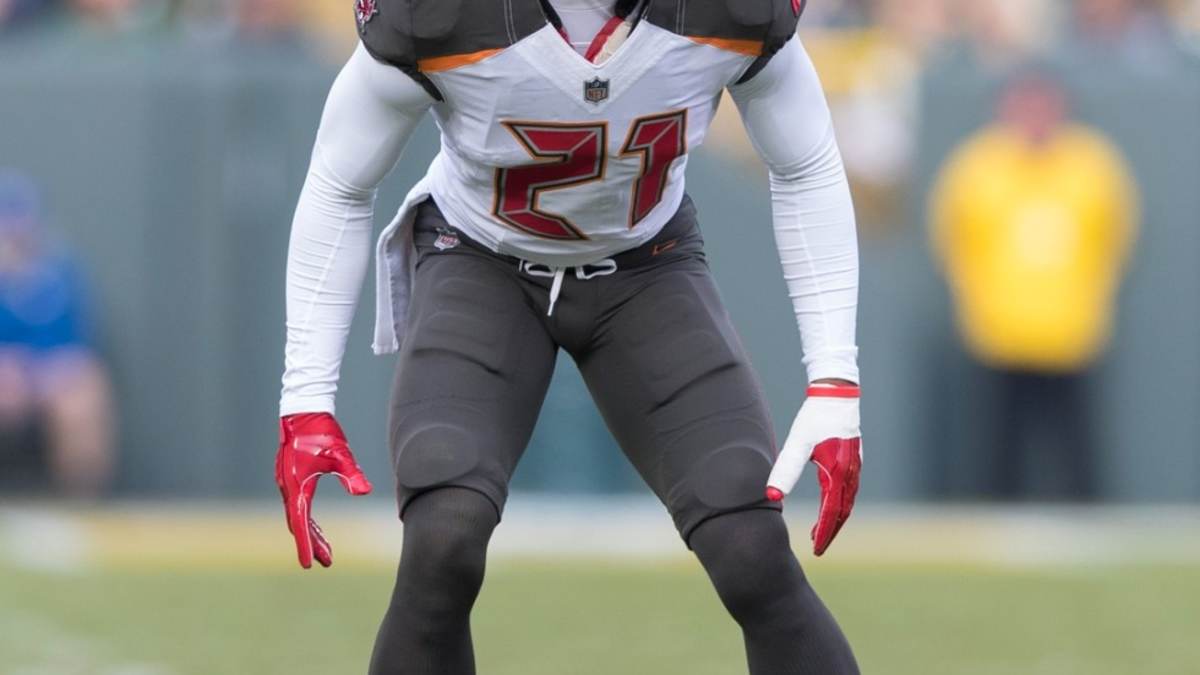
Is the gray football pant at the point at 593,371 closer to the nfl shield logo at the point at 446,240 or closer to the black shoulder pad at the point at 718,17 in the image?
the nfl shield logo at the point at 446,240

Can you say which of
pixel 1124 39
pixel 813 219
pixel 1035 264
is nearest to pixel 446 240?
pixel 813 219

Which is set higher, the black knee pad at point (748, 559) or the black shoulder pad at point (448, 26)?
the black shoulder pad at point (448, 26)

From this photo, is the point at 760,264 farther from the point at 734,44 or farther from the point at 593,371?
the point at 734,44

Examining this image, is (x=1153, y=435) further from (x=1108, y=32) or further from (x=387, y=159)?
(x=387, y=159)

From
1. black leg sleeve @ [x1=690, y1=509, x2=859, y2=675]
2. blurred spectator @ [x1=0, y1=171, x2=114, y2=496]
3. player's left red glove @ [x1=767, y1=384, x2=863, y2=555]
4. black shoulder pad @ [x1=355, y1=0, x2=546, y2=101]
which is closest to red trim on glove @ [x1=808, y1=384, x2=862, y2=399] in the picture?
player's left red glove @ [x1=767, y1=384, x2=863, y2=555]

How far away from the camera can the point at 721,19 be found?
340 centimetres

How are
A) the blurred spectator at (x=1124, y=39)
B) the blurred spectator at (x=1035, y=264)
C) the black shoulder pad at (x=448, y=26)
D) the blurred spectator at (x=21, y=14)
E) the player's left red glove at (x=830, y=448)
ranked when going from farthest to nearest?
1. the blurred spectator at (x=21, y=14)
2. the blurred spectator at (x=1124, y=39)
3. the blurred spectator at (x=1035, y=264)
4. the player's left red glove at (x=830, y=448)
5. the black shoulder pad at (x=448, y=26)

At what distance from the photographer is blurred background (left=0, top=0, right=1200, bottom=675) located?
8.60 meters

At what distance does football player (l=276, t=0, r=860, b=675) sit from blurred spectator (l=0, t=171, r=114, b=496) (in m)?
5.01

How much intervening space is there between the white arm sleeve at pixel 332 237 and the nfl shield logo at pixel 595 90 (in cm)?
30

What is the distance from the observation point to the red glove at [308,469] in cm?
361

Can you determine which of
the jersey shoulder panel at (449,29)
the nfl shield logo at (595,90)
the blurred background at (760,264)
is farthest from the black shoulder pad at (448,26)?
the blurred background at (760,264)

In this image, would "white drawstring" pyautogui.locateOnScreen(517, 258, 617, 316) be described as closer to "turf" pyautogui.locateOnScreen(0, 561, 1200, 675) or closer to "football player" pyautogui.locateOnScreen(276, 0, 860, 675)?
"football player" pyautogui.locateOnScreen(276, 0, 860, 675)

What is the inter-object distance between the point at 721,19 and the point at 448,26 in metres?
0.41
